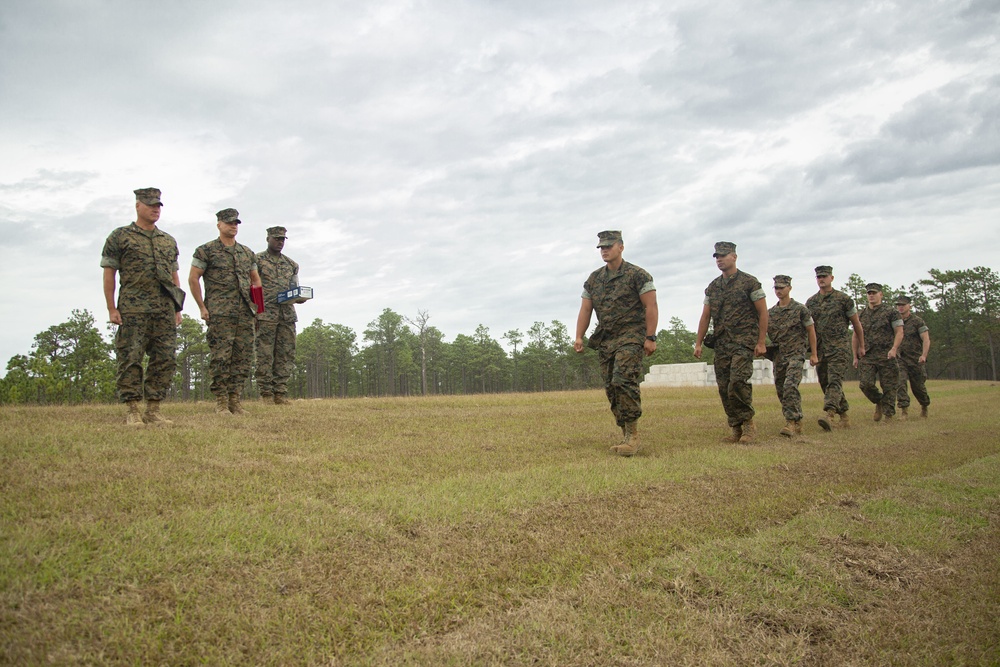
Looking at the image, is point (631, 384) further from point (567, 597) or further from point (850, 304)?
point (850, 304)

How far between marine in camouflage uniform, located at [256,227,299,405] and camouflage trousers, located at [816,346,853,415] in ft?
34.6

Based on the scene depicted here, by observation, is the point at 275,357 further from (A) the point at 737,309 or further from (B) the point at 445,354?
(B) the point at 445,354

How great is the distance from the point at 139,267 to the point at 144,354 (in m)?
1.06

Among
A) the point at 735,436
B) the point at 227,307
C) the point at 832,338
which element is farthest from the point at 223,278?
the point at 832,338

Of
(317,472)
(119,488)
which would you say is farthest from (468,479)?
(119,488)

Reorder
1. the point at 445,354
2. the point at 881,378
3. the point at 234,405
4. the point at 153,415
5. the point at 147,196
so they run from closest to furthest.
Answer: the point at 147,196, the point at 153,415, the point at 234,405, the point at 881,378, the point at 445,354

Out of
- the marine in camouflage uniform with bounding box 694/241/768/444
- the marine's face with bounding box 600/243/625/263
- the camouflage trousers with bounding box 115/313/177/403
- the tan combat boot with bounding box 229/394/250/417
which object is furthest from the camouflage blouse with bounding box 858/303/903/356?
the camouflage trousers with bounding box 115/313/177/403

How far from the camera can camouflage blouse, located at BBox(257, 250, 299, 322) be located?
11812 millimetres

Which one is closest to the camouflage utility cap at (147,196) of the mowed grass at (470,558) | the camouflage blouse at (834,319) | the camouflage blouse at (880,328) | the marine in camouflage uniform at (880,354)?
the mowed grass at (470,558)

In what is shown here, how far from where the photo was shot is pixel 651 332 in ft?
24.8

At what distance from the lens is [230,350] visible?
9.11m

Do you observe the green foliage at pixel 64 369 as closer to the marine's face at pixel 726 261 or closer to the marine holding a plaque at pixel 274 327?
the marine holding a plaque at pixel 274 327

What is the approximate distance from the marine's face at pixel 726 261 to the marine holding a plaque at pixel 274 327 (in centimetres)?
773

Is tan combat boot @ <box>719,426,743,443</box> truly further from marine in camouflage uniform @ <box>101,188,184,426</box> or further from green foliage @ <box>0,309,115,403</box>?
green foliage @ <box>0,309,115,403</box>
